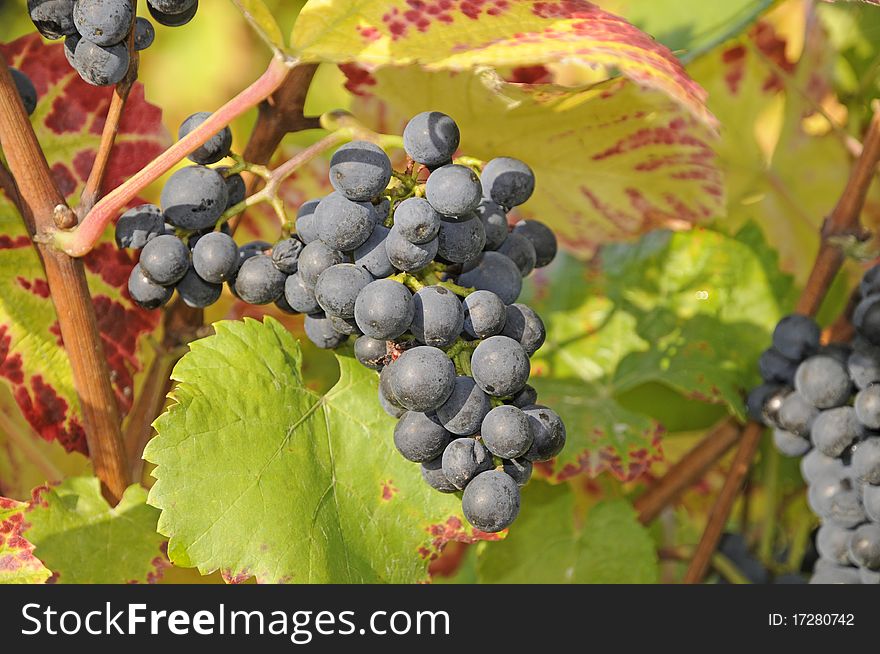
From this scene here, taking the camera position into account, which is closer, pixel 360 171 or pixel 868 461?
pixel 360 171

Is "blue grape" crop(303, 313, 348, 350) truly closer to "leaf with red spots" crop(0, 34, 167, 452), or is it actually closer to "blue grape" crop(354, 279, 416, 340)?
"blue grape" crop(354, 279, 416, 340)

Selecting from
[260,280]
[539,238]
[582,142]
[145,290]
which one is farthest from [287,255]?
[582,142]

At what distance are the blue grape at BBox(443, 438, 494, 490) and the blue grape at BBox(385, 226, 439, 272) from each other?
0.13 m

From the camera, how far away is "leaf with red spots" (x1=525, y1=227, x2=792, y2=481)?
118cm

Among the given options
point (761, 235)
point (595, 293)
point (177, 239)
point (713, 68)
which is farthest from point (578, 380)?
point (177, 239)

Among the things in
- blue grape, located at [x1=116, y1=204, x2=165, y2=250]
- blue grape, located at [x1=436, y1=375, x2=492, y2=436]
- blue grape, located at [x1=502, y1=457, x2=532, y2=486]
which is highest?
blue grape, located at [x1=116, y1=204, x2=165, y2=250]

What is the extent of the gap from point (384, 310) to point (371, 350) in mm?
91

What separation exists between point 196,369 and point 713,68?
973 mm

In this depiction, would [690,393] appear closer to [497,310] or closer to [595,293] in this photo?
[595,293]

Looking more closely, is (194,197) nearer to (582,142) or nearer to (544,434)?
(544,434)

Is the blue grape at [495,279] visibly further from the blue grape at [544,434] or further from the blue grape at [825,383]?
the blue grape at [825,383]

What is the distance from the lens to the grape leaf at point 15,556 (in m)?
0.74

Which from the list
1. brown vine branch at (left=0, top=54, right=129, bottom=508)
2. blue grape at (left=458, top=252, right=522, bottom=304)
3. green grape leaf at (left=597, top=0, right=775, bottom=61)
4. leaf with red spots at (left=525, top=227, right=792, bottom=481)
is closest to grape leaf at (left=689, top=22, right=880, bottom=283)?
leaf with red spots at (left=525, top=227, right=792, bottom=481)

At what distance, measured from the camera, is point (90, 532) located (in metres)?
0.83
